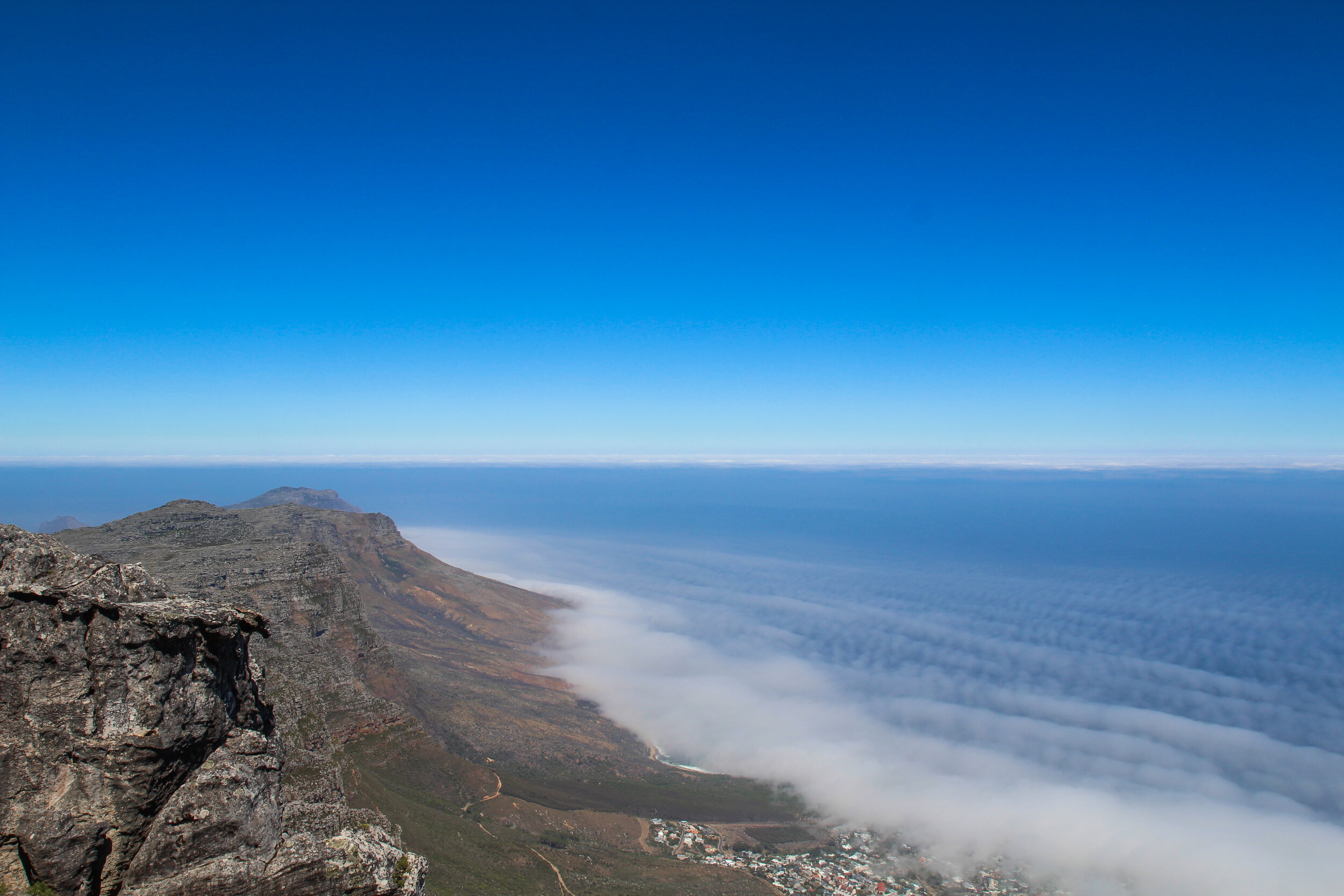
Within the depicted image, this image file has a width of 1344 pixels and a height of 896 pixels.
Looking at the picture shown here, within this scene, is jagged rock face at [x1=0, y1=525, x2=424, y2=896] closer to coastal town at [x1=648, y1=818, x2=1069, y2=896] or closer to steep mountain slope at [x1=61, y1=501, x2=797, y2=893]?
steep mountain slope at [x1=61, y1=501, x2=797, y2=893]

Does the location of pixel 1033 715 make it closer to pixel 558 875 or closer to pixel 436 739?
pixel 558 875

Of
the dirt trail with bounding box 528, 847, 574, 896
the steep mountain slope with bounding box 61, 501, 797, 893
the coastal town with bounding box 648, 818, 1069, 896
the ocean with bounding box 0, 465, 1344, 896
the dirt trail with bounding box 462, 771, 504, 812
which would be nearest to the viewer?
the dirt trail with bounding box 528, 847, 574, 896

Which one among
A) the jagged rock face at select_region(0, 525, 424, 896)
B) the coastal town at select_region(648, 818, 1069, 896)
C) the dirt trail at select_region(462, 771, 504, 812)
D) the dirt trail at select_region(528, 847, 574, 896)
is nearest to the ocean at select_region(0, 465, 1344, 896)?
the coastal town at select_region(648, 818, 1069, 896)

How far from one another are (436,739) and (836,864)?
125 ft

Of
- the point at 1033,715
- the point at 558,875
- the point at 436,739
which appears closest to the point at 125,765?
the point at 558,875

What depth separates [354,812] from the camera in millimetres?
23406

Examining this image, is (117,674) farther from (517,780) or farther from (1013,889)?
(1013,889)

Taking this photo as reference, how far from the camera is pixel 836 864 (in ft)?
179

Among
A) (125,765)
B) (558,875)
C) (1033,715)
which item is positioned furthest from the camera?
(1033,715)

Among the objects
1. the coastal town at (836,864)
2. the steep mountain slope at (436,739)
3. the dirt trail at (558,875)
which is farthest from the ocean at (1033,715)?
the dirt trail at (558,875)

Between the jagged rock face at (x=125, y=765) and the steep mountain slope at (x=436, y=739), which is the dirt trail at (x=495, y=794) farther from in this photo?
the jagged rock face at (x=125, y=765)

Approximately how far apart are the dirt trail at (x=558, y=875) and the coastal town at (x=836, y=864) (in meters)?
13.1

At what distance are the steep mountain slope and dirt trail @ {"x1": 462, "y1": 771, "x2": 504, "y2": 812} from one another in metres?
0.23

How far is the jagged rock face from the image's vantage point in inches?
431
